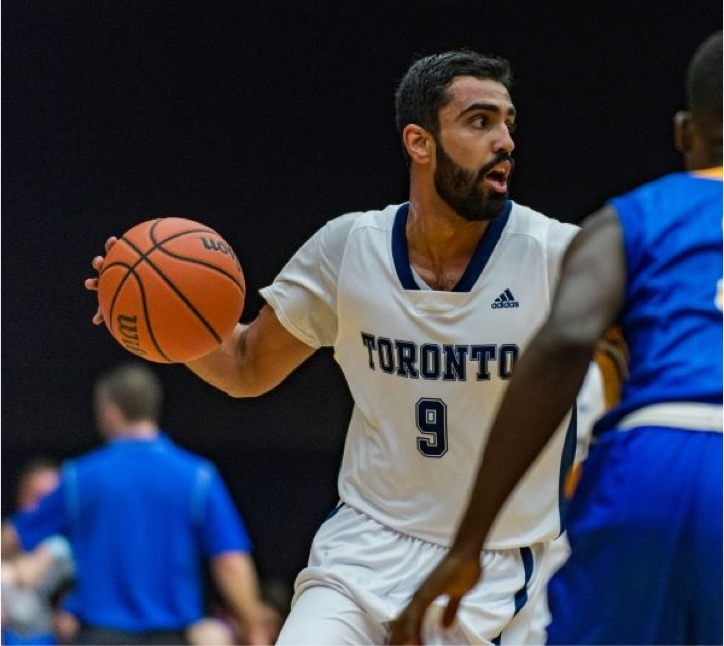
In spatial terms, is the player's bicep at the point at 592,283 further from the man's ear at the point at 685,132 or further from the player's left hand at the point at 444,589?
the player's left hand at the point at 444,589

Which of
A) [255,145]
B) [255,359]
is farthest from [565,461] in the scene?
[255,145]

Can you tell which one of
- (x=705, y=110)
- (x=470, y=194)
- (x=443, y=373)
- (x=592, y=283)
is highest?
(x=705, y=110)

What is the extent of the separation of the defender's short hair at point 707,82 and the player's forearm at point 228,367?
2.12m

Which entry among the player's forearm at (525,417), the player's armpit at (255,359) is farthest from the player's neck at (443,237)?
A: the player's forearm at (525,417)

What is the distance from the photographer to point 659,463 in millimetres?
2898

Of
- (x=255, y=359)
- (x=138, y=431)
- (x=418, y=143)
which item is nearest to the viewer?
(x=418, y=143)

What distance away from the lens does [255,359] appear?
4.81 m

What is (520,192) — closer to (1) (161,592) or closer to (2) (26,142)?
(2) (26,142)

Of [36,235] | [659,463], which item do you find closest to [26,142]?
[36,235]

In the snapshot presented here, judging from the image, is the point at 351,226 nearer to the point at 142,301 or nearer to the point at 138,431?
the point at 142,301

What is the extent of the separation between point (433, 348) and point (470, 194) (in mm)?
500

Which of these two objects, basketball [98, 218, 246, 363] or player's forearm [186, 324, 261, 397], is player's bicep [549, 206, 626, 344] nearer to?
basketball [98, 218, 246, 363]

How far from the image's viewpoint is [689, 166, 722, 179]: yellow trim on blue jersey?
3.06 m

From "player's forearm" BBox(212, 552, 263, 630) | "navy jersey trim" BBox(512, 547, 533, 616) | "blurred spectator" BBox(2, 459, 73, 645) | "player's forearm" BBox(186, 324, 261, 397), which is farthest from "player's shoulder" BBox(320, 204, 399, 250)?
"blurred spectator" BBox(2, 459, 73, 645)
